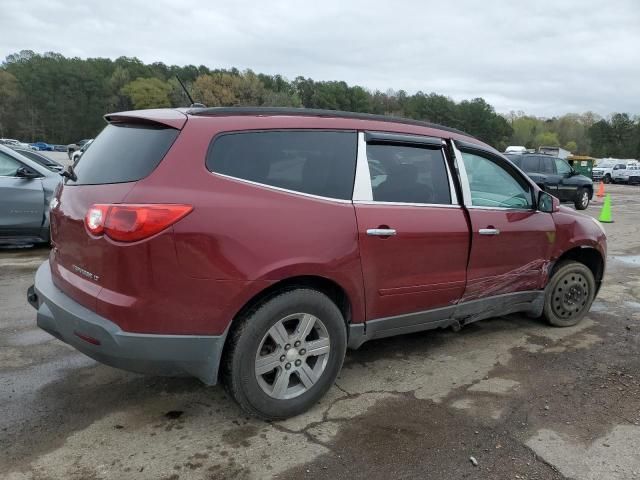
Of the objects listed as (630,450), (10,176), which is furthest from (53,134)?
(630,450)

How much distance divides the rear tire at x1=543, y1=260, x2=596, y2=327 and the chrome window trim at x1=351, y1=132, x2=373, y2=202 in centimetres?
234

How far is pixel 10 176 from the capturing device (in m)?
7.52

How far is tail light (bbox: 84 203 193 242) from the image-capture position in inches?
99.8

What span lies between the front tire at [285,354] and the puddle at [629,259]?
22.5 feet

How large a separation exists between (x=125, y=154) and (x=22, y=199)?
5521 mm

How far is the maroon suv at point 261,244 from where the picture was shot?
2.60 metres

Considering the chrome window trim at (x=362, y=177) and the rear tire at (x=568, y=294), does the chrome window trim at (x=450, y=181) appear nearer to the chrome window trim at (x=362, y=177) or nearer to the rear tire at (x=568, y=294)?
the chrome window trim at (x=362, y=177)

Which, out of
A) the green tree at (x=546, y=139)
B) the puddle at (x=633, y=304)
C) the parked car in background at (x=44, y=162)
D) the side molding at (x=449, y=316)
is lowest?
the puddle at (x=633, y=304)

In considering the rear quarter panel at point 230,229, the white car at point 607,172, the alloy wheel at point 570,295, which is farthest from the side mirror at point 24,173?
the white car at point 607,172

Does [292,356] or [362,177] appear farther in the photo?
[362,177]

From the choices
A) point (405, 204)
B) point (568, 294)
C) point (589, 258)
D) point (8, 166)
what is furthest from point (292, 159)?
point (8, 166)

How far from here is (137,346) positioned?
2609mm

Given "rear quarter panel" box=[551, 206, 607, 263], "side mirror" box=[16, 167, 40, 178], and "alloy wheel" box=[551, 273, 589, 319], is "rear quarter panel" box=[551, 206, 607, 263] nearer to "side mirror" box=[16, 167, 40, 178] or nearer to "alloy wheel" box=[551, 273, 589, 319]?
"alloy wheel" box=[551, 273, 589, 319]

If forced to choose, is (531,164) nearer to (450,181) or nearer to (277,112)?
(450,181)
